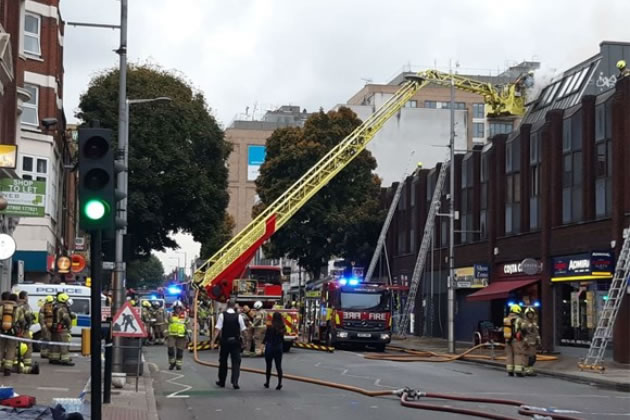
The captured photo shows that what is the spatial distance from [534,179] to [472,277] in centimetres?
718

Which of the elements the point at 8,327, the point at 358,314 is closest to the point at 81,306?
the point at 358,314

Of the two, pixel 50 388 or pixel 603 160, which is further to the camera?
pixel 603 160

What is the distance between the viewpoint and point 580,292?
3475cm

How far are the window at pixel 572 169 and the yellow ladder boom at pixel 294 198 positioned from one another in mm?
10416

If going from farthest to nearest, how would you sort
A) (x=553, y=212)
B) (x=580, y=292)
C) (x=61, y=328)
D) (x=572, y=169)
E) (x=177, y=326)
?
(x=553, y=212)
(x=572, y=169)
(x=580, y=292)
(x=177, y=326)
(x=61, y=328)

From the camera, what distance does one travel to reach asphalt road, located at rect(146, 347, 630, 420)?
16594 millimetres

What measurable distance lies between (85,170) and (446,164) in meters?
37.4

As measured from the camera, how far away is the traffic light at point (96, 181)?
11.0m

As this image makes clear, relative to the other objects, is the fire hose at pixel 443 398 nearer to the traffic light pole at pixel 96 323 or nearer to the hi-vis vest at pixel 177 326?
the hi-vis vest at pixel 177 326

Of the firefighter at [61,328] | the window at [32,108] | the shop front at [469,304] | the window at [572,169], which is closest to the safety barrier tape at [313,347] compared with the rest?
the shop front at [469,304]

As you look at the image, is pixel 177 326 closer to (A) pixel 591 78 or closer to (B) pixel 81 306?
(B) pixel 81 306

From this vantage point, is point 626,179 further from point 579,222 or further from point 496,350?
point 496,350

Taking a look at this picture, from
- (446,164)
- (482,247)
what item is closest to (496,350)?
(482,247)

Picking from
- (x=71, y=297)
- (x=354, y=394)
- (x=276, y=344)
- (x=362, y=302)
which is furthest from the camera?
(x=362, y=302)
